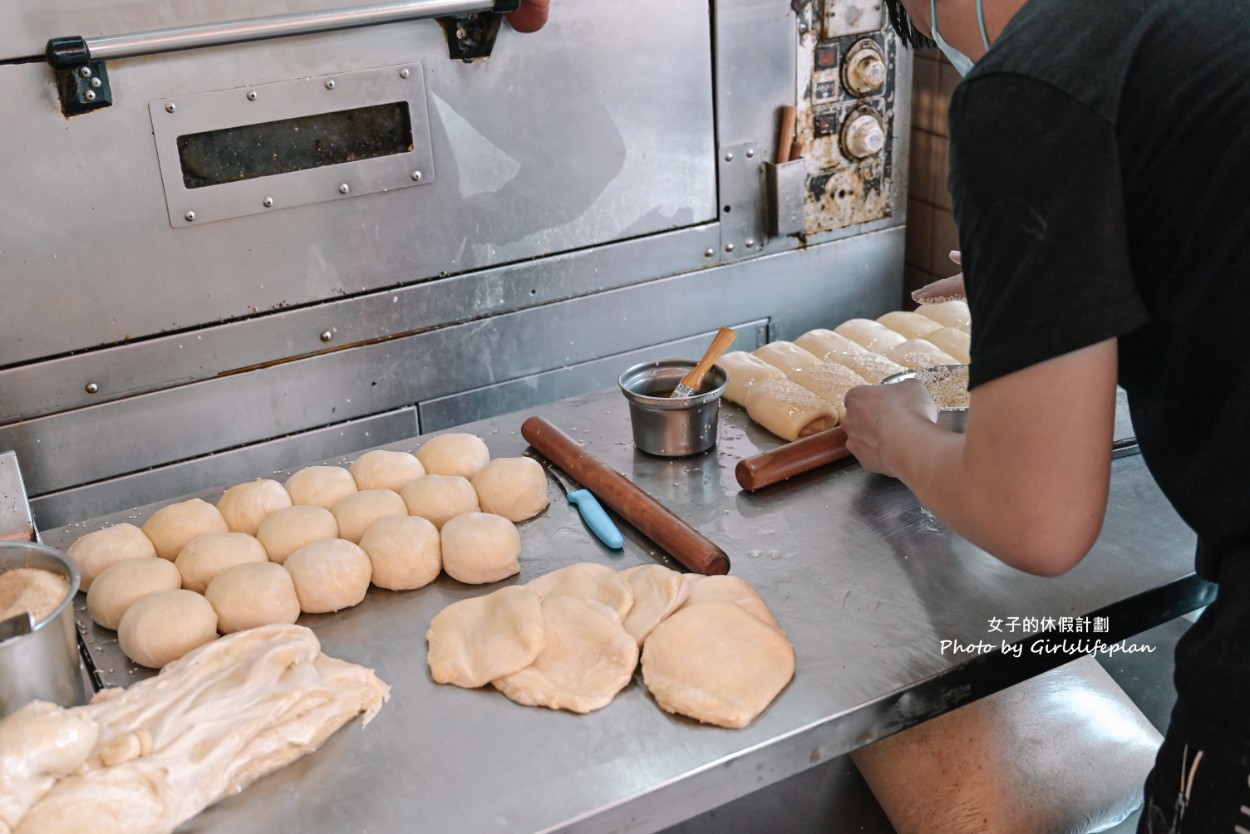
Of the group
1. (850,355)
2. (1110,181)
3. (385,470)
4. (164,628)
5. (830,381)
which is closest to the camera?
(1110,181)

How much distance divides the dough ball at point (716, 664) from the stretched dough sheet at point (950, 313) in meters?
1.16

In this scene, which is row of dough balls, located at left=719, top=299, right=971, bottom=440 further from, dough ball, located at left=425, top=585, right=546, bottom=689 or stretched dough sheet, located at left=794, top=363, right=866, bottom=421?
dough ball, located at left=425, top=585, right=546, bottom=689

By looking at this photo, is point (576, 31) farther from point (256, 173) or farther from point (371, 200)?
point (256, 173)

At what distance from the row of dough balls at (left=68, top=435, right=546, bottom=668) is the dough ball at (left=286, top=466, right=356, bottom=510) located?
2 cm

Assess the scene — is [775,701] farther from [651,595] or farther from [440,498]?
[440,498]

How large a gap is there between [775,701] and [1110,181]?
0.75 metres

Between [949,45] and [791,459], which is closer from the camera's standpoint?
[949,45]

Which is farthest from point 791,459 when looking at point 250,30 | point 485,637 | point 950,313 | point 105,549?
point 250,30

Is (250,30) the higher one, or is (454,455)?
(250,30)

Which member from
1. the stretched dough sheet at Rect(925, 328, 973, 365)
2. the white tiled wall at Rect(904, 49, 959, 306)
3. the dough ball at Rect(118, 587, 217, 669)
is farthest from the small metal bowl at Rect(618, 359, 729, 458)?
the white tiled wall at Rect(904, 49, 959, 306)

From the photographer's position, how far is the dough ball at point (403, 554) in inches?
67.4

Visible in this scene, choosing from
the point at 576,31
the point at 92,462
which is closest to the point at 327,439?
the point at 92,462

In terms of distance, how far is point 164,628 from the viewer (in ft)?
5.10

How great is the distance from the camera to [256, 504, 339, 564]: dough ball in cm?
178
